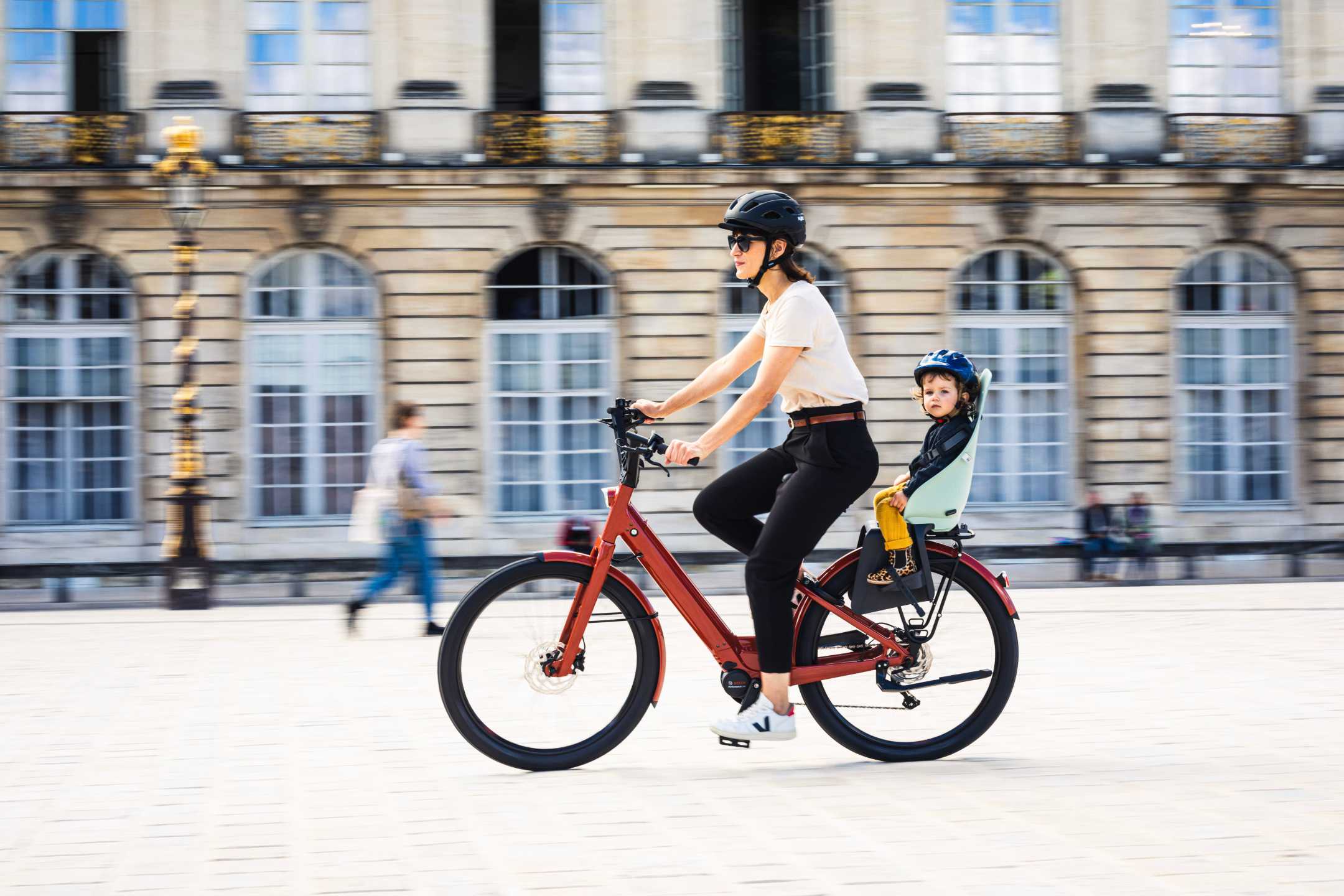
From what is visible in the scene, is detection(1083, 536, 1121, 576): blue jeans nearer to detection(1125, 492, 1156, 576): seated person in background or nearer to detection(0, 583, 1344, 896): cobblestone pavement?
detection(1125, 492, 1156, 576): seated person in background

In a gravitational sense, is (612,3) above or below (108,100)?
above

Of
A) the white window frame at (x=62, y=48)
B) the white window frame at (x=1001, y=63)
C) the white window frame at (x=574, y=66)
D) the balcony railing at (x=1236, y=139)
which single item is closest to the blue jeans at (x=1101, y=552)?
the balcony railing at (x=1236, y=139)

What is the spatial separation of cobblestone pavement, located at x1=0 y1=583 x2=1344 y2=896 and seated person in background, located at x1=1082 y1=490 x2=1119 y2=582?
26.5ft

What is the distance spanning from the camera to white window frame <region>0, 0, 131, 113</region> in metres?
17.7

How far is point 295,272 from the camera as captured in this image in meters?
17.8

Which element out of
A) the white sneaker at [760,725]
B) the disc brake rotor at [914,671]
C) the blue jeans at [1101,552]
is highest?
the disc brake rotor at [914,671]

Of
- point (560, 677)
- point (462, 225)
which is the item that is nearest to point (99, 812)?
point (560, 677)

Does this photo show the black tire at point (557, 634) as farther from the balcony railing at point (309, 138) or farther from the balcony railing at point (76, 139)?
→ the balcony railing at point (76, 139)

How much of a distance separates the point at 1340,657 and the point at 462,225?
11611 millimetres

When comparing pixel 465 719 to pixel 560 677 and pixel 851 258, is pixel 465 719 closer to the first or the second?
pixel 560 677

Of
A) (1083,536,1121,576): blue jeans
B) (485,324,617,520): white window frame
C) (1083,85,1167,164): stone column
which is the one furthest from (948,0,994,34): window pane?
(1083,536,1121,576): blue jeans

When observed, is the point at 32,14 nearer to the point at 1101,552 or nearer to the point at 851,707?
the point at 1101,552

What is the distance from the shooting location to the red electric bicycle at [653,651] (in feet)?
17.0

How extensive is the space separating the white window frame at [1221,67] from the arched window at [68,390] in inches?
492
